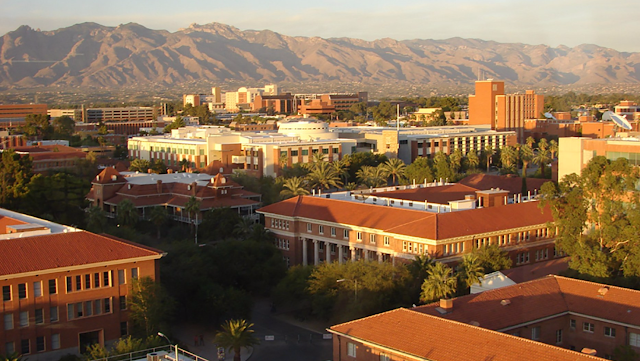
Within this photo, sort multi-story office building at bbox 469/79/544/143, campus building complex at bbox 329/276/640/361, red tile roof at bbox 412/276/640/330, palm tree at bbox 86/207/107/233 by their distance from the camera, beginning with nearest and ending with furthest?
campus building complex at bbox 329/276/640/361 < red tile roof at bbox 412/276/640/330 < palm tree at bbox 86/207/107/233 < multi-story office building at bbox 469/79/544/143

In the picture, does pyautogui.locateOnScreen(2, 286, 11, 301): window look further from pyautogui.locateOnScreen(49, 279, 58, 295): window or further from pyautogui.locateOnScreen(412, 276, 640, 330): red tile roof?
pyautogui.locateOnScreen(412, 276, 640, 330): red tile roof

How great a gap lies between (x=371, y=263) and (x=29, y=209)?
4455 centimetres

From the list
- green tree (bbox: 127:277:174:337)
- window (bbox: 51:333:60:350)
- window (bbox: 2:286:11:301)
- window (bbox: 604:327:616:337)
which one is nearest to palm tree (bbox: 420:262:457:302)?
window (bbox: 604:327:616:337)

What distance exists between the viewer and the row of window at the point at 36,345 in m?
44.2

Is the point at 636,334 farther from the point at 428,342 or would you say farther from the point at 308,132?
the point at 308,132

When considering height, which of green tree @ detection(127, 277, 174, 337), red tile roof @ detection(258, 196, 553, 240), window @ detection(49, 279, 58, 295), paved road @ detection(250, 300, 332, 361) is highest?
red tile roof @ detection(258, 196, 553, 240)

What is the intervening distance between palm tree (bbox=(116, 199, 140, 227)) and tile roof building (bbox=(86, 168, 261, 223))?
5.58 metres

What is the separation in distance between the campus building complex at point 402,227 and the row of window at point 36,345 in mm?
25970

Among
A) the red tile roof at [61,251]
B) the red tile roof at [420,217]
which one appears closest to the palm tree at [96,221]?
the red tile roof at [420,217]

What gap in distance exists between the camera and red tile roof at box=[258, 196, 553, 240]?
61031 mm

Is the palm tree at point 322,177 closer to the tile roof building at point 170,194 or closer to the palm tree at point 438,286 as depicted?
the tile roof building at point 170,194

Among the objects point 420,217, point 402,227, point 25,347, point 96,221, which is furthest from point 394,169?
point 25,347

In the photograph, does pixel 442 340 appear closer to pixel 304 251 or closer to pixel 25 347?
pixel 25 347

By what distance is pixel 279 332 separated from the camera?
55438 millimetres
